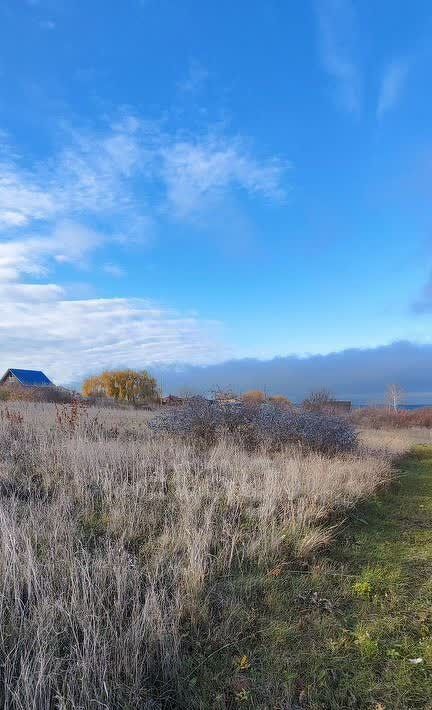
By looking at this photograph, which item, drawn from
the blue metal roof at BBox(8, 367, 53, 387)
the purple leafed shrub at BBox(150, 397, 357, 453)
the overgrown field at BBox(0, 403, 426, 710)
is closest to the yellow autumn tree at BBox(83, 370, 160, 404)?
the blue metal roof at BBox(8, 367, 53, 387)

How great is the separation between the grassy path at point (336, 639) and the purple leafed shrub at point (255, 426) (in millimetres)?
6911

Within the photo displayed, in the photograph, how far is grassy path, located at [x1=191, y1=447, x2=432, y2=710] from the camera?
2.68 meters

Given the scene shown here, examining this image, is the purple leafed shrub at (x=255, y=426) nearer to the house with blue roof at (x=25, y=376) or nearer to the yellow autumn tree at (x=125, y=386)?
the yellow autumn tree at (x=125, y=386)

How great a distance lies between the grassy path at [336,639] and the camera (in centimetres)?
268

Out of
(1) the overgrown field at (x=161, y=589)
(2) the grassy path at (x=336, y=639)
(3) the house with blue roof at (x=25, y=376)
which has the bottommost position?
(2) the grassy path at (x=336, y=639)

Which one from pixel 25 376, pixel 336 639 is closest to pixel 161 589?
pixel 336 639

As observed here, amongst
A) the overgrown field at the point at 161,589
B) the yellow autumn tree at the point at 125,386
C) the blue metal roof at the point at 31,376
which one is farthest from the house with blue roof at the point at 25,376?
the overgrown field at the point at 161,589

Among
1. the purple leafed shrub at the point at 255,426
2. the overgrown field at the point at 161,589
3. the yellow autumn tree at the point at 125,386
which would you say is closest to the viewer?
the overgrown field at the point at 161,589

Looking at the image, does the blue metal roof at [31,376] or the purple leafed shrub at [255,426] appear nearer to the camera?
the purple leafed shrub at [255,426]

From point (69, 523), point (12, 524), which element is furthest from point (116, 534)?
point (12, 524)

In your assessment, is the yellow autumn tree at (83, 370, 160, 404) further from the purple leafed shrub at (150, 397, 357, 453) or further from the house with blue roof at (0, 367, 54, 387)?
the purple leafed shrub at (150, 397, 357, 453)

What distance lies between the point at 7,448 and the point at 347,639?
7.12m

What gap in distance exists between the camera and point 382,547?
204 inches

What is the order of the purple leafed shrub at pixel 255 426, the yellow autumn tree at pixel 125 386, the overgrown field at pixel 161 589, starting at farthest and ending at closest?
the yellow autumn tree at pixel 125 386
the purple leafed shrub at pixel 255 426
the overgrown field at pixel 161 589
